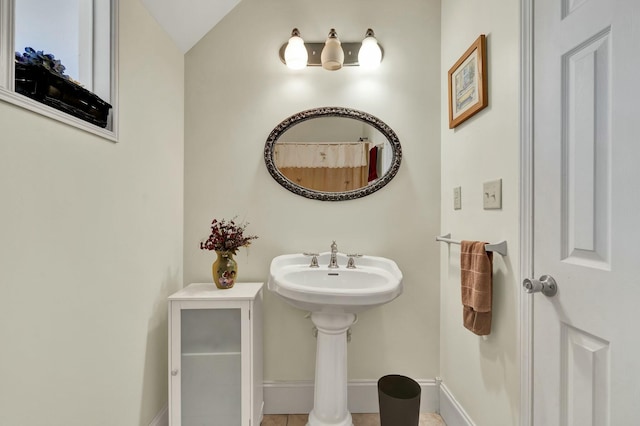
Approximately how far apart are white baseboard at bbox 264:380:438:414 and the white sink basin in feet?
2.10

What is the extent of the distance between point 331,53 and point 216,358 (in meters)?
1.68

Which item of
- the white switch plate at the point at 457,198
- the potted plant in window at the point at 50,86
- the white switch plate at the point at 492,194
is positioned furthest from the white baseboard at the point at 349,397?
the potted plant in window at the point at 50,86

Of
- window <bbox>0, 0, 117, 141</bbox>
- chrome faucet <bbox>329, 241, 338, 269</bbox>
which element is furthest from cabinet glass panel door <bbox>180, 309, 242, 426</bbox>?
window <bbox>0, 0, 117, 141</bbox>

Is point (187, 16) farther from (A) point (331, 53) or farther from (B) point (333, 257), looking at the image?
(B) point (333, 257)

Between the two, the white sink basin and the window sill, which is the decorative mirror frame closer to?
the white sink basin

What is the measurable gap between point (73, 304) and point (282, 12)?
1773 mm

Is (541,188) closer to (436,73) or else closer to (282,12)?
(436,73)

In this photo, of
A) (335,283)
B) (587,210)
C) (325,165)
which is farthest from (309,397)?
(587,210)

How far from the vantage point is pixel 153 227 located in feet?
4.90

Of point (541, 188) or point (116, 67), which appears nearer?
point (541, 188)

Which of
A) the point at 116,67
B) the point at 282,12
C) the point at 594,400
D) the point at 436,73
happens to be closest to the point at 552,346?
the point at 594,400

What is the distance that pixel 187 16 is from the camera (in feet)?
5.27

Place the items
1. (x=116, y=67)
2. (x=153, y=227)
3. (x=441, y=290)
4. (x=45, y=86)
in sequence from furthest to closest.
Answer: (x=441, y=290)
(x=153, y=227)
(x=116, y=67)
(x=45, y=86)

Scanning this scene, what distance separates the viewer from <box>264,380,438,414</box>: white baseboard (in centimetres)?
178
